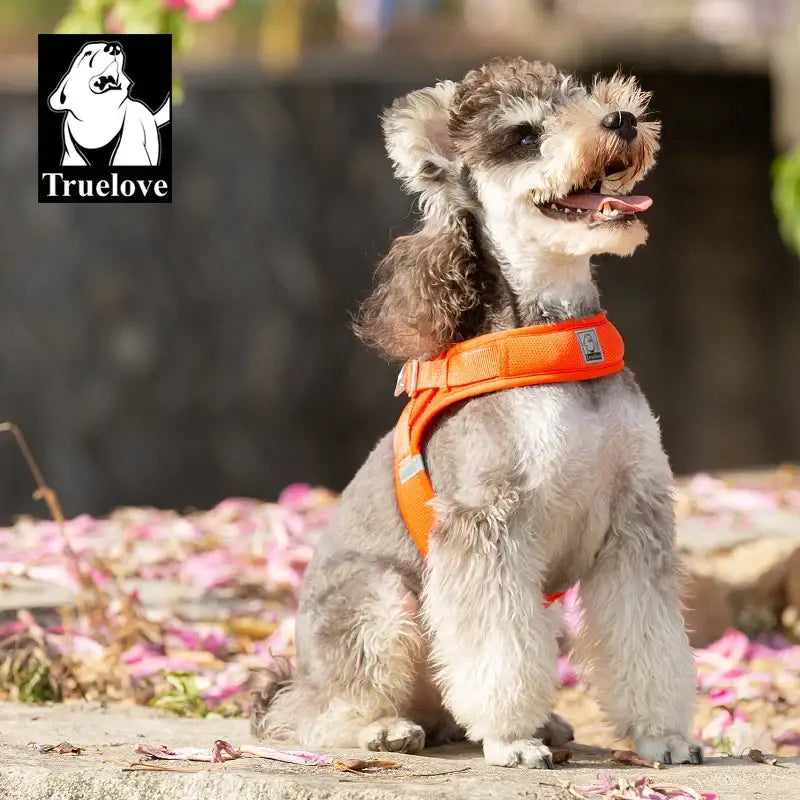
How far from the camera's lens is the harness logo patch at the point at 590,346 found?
12.2 ft

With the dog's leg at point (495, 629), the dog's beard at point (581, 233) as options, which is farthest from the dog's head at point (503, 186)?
the dog's leg at point (495, 629)

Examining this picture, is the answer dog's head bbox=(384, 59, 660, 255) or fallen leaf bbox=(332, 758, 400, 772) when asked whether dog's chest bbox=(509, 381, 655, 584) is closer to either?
dog's head bbox=(384, 59, 660, 255)

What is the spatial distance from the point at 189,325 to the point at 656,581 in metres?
Answer: 6.23

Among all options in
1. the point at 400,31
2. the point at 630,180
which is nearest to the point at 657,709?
the point at 630,180

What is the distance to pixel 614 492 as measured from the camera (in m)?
3.75

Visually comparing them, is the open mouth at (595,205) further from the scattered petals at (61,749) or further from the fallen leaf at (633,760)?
the scattered petals at (61,749)

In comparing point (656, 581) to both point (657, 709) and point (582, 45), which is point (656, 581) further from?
point (582, 45)

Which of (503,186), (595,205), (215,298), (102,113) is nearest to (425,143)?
(503,186)

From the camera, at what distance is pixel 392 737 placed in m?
3.84

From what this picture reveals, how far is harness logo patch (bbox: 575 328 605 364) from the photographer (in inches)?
147

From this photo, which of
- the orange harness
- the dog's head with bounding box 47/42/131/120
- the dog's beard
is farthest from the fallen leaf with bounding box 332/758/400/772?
the dog's head with bounding box 47/42/131/120

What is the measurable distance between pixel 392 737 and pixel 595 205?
164 centimetres

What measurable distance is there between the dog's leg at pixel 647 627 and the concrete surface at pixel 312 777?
0.48 ft

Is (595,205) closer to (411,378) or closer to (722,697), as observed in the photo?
(411,378)
